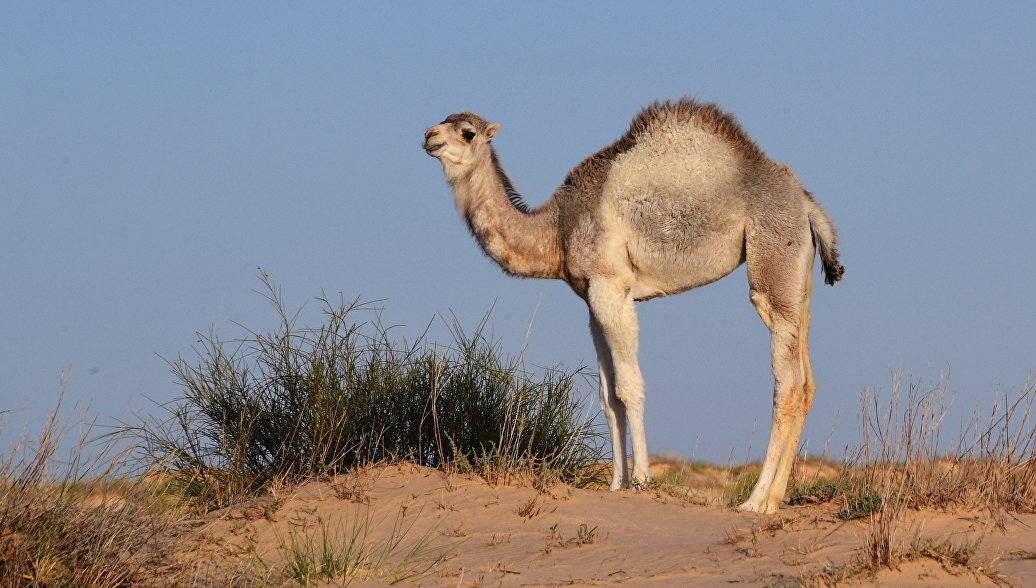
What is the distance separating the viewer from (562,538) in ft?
20.7

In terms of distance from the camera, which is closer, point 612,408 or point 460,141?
point 612,408

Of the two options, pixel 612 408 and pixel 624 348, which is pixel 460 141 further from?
pixel 612 408

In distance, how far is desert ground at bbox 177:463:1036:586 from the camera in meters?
5.33

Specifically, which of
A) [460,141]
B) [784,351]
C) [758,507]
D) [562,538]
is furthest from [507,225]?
[562,538]

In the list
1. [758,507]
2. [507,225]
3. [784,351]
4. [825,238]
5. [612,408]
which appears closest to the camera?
[758,507]

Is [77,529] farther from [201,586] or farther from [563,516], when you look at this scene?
[563,516]

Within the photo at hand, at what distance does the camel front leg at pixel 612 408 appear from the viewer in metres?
8.51

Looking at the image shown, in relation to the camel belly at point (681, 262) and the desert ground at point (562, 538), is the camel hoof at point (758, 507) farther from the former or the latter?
the camel belly at point (681, 262)

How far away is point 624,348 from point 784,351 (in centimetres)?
133

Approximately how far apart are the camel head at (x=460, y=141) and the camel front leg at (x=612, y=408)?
6.07 feet

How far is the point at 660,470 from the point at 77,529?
39.9 feet

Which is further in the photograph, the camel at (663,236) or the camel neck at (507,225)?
the camel neck at (507,225)

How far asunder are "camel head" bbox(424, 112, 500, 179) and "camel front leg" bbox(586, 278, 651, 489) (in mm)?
1764

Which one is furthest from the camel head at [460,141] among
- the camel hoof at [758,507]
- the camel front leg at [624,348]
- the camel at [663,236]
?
the camel hoof at [758,507]
